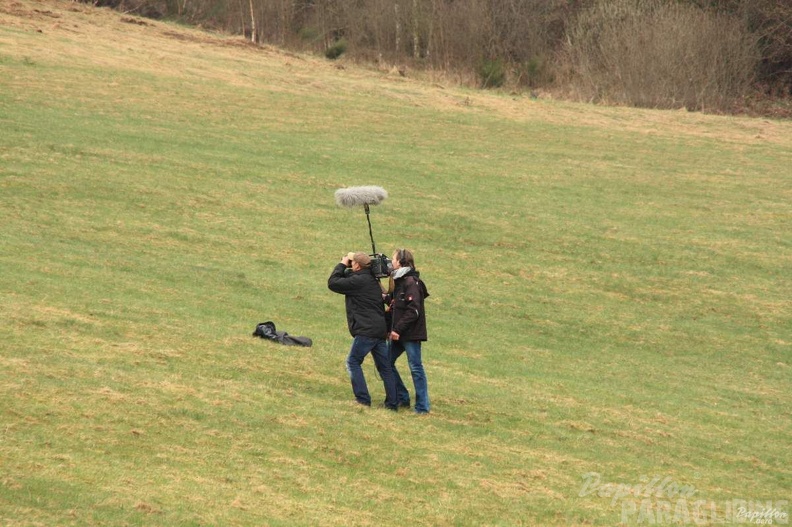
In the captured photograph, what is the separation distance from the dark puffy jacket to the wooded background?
43338 mm

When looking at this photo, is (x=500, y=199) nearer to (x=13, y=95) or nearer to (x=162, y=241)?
(x=162, y=241)

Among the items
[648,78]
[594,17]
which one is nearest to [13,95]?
[648,78]

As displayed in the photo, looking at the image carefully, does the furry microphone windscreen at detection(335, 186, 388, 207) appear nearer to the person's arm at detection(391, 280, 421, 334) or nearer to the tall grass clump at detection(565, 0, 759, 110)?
the person's arm at detection(391, 280, 421, 334)

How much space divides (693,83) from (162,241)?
40185 millimetres

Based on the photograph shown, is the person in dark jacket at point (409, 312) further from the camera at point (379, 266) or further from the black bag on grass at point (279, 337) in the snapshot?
the black bag on grass at point (279, 337)

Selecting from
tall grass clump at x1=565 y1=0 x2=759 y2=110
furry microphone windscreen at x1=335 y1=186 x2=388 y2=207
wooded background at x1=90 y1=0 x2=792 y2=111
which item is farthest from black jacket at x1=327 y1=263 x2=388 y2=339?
wooded background at x1=90 y1=0 x2=792 y2=111

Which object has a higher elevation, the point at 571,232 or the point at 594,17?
the point at 594,17

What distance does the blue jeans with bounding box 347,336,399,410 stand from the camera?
14.8 meters

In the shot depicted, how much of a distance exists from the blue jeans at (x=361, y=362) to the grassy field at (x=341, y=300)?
0.35 meters

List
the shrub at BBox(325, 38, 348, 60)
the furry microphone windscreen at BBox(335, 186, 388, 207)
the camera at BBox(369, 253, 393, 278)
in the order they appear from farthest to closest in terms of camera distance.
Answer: the shrub at BBox(325, 38, 348, 60)
the furry microphone windscreen at BBox(335, 186, 388, 207)
the camera at BBox(369, 253, 393, 278)

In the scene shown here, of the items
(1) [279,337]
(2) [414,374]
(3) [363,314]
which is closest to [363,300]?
(3) [363,314]

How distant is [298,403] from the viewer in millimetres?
14828

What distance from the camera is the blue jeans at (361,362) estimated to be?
14.8 m

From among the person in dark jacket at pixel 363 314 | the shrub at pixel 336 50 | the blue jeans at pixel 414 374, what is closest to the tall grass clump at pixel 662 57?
the shrub at pixel 336 50
